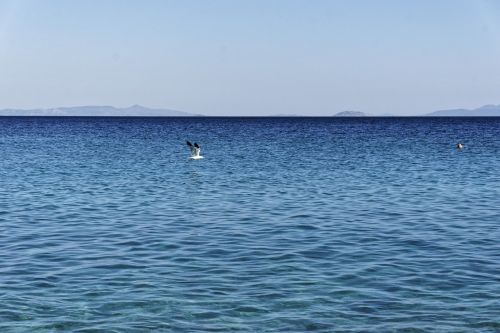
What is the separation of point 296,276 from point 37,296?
281 inches

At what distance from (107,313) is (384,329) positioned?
6.48m

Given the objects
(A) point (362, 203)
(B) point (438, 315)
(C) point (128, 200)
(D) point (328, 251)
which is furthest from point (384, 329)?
(C) point (128, 200)

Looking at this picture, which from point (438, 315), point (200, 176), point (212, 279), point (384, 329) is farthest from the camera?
point (200, 176)

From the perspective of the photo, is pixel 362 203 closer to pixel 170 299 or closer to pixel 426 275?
pixel 426 275

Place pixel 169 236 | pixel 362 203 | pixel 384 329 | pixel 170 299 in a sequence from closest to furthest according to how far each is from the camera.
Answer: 1. pixel 384 329
2. pixel 170 299
3. pixel 169 236
4. pixel 362 203

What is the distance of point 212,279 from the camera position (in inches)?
747

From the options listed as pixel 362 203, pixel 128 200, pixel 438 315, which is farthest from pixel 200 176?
pixel 438 315

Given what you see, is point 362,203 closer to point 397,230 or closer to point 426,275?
point 397,230

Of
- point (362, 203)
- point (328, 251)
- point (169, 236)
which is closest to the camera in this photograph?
point (328, 251)

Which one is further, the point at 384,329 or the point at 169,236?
the point at 169,236

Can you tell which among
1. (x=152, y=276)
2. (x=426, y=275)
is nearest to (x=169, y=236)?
(x=152, y=276)

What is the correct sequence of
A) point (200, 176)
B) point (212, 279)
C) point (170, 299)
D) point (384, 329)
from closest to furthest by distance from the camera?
point (384, 329)
point (170, 299)
point (212, 279)
point (200, 176)

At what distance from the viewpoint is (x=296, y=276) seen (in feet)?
63.4

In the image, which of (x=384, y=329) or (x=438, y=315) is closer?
(x=384, y=329)
